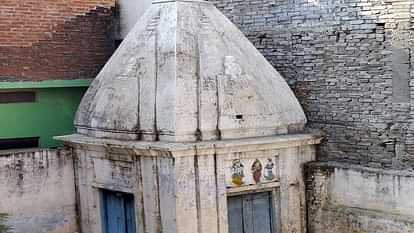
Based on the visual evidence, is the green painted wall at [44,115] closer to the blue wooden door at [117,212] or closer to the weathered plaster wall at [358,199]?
the blue wooden door at [117,212]

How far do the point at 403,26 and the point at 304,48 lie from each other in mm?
1556

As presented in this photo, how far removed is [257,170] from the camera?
8.37 metres

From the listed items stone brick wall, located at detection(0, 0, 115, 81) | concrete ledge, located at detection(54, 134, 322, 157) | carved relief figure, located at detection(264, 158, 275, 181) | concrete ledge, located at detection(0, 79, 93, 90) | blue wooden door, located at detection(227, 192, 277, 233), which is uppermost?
stone brick wall, located at detection(0, 0, 115, 81)

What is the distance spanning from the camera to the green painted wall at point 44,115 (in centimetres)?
1027

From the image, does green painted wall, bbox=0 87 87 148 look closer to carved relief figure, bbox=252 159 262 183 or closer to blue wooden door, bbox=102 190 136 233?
blue wooden door, bbox=102 190 136 233

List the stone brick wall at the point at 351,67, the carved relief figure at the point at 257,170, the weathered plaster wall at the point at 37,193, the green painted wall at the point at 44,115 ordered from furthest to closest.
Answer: the green painted wall at the point at 44,115
the weathered plaster wall at the point at 37,193
the carved relief figure at the point at 257,170
the stone brick wall at the point at 351,67

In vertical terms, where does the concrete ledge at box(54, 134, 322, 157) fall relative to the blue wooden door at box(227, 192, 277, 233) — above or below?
above

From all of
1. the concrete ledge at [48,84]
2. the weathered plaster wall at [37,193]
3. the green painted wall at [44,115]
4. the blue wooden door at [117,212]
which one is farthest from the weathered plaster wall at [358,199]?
the green painted wall at [44,115]

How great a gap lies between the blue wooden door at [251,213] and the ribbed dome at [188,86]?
875 mm

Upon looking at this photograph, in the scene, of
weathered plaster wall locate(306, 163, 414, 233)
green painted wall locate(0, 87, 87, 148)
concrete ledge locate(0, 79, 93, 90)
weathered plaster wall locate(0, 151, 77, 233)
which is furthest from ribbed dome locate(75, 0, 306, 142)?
green painted wall locate(0, 87, 87, 148)

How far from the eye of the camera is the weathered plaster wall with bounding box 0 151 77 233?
Answer: 907 cm

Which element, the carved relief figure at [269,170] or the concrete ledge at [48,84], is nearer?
the carved relief figure at [269,170]

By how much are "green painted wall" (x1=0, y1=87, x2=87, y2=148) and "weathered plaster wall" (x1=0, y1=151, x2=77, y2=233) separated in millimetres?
1106

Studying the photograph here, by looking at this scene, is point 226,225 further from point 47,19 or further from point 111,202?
point 47,19
